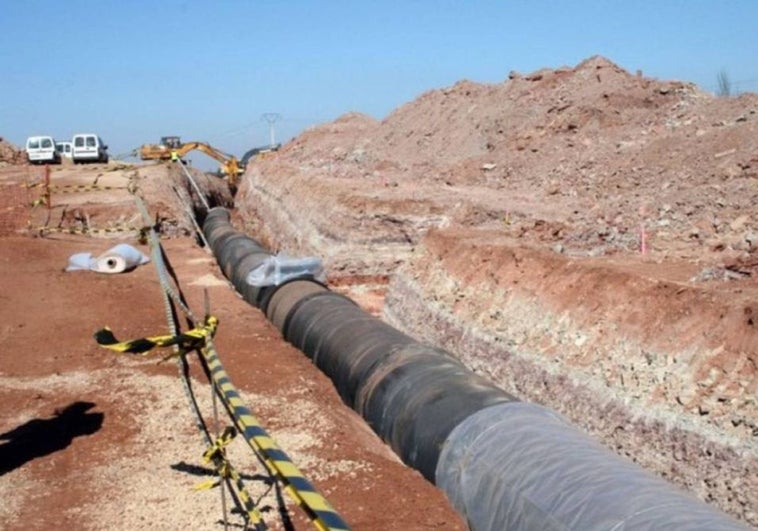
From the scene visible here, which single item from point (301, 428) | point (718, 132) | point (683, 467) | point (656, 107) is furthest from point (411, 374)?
point (656, 107)


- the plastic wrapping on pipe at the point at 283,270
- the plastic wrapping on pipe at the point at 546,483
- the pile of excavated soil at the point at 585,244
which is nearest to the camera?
the plastic wrapping on pipe at the point at 546,483

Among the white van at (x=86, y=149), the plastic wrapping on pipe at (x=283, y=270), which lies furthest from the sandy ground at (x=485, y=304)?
the white van at (x=86, y=149)

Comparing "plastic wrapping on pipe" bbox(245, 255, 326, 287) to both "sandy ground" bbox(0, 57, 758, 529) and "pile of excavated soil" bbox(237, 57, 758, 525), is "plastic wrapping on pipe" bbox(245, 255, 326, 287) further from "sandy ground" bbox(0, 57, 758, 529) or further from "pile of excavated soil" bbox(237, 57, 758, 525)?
"pile of excavated soil" bbox(237, 57, 758, 525)

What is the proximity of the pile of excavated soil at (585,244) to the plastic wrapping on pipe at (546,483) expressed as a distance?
2396mm

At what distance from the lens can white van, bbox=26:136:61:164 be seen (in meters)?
39.3

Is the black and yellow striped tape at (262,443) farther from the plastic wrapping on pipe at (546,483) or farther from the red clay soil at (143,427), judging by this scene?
the plastic wrapping on pipe at (546,483)

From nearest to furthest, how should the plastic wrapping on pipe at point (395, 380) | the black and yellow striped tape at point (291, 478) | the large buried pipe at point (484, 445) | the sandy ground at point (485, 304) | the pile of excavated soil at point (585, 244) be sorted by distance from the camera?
the black and yellow striped tape at point (291, 478) → the large buried pipe at point (484, 445) → the sandy ground at point (485, 304) → the plastic wrapping on pipe at point (395, 380) → the pile of excavated soil at point (585, 244)

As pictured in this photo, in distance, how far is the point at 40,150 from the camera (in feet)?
129

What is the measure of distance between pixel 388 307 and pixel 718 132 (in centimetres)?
1001

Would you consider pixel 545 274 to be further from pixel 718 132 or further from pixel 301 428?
pixel 718 132

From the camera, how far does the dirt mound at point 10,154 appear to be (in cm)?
4091

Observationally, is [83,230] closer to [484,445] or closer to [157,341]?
[484,445]

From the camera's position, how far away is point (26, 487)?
642cm

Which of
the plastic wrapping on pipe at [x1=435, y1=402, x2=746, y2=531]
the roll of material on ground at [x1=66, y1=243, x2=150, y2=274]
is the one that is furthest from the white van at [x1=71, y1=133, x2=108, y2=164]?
the plastic wrapping on pipe at [x1=435, y1=402, x2=746, y2=531]
